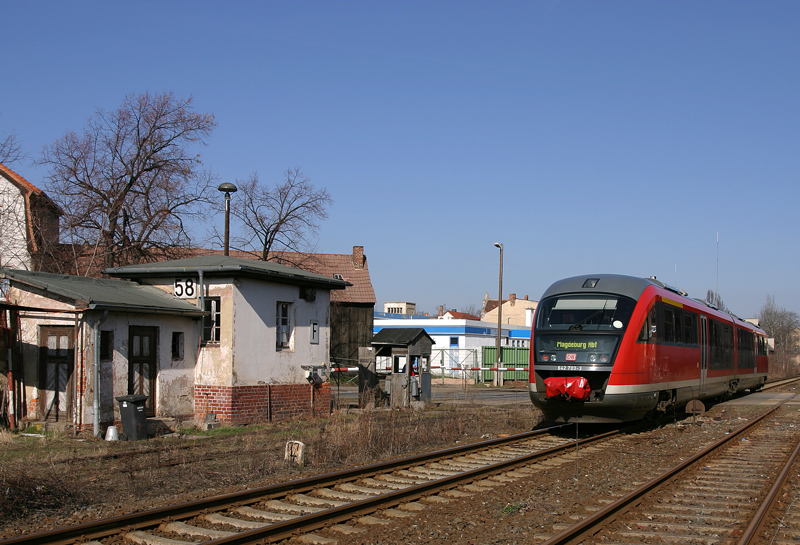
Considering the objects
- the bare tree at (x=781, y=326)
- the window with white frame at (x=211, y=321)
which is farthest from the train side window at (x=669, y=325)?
the bare tree at (x=781, y=326)

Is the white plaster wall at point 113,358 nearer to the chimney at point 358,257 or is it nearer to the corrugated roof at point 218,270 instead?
the corrugated roof at point 218,270

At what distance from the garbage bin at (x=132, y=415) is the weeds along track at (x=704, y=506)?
9358 millimetres

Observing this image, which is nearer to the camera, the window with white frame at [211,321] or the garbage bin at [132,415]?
the garbage bin at [132,415]

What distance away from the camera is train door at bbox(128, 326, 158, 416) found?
51.8ft

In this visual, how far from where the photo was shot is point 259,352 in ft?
58.1

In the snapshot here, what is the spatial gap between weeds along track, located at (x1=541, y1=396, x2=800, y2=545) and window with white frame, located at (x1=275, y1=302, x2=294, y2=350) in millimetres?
10330

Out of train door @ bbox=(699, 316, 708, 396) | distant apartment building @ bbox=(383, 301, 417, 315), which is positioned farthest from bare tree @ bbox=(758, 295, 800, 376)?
train door @ bbox=(699, 316, 708, 396)

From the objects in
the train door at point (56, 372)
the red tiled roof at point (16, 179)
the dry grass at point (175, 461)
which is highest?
the red tiled roof at point (16, 179)

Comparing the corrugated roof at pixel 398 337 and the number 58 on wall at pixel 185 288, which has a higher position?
the number 58 on wall at pixel 185 288

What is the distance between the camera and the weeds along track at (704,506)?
22.9ft

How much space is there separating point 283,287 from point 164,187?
15303mm

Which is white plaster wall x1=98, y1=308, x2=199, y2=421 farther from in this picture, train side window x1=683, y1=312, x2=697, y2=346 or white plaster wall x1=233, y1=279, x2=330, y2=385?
train side window x1=683, y1=312, x2=697, y2=346

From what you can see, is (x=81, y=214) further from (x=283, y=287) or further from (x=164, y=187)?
(x=283, y=287)

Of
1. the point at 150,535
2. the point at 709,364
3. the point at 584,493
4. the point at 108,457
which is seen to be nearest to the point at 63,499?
the point at 150,535
